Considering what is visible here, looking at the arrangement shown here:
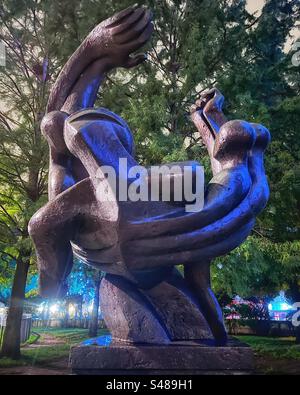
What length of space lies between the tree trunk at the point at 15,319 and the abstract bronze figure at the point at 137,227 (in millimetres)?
7609

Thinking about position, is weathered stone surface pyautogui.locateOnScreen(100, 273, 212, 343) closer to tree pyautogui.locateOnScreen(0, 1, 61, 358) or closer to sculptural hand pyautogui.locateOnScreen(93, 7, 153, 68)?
sculptural hand pyautogui.locateOnScreen(93, 7, 153, 68)

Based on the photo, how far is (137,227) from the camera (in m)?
2.81

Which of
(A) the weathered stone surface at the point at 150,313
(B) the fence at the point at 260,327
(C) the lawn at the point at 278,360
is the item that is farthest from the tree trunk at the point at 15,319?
(B) the fence at the point at 260,327

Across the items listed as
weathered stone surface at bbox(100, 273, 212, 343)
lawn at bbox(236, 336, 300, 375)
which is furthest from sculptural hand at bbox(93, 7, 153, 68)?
lawn at bbox(236, 336, 300, 375)

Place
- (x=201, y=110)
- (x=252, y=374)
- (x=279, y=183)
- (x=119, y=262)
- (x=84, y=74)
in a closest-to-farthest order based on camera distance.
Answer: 1. (x=252, y=374)
2. (x=119, y=262)
3. (x=84, y=74)
4. (x=201, y=110)
5. (x=279, y=183)

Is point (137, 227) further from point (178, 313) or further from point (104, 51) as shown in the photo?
point (104, 51)

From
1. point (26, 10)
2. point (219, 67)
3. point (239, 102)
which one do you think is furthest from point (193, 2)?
point (26, 10)

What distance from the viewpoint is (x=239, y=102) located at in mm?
10094

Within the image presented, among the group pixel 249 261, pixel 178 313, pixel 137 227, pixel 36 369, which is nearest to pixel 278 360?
pixel 249 261

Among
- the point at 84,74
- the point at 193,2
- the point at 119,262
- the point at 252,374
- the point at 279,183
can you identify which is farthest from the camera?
the point at 193,2

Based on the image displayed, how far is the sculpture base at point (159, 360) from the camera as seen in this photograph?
269 centimetres

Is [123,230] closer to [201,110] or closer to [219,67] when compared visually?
[201,110]

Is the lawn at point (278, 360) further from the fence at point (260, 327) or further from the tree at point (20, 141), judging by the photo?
the fence at point (260, 327)

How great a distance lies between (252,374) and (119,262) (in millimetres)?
1200
